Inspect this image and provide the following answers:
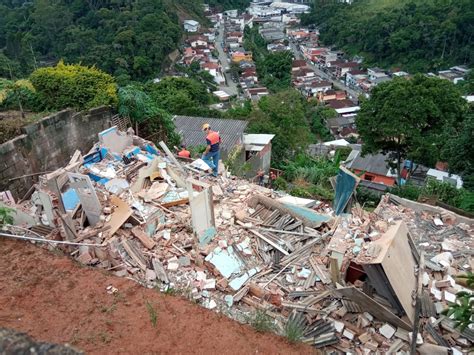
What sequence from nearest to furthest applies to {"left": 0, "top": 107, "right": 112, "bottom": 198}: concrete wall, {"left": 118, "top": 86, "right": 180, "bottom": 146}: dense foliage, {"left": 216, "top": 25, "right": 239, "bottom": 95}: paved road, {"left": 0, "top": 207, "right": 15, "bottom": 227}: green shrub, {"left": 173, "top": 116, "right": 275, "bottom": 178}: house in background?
1. {"left": 0, "top": 207, "right": 15, "bottom": 227}: green shrub
2. {"left": 0, "top": 107, "right": 112, "bottom": 198}: concrete wall
3. {"left": 118, "top": 86, "right": 180, "bottom": 146}: dense foliage
4. {"left": 173, "top": 116, "right": 275, "bottom": 178}: house in background
5. {"left": 216, "top": 25, "right": 239, "bottom": 95}: paved road

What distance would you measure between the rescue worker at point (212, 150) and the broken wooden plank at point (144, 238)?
2.85 m

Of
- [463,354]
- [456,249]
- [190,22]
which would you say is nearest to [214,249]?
[463,354]

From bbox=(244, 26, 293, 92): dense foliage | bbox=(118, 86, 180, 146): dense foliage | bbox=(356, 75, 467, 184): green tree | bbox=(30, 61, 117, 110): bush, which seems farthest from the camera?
bbox=(244, 26, 293, 92): dense foliage

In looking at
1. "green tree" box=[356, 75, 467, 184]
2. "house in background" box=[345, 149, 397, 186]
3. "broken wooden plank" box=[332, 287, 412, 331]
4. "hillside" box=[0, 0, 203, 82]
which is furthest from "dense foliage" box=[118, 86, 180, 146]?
"hillside" box=[0, 0, 203, 82]

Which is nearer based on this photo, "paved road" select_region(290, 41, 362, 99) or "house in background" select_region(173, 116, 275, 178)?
"house in background" select_region(173, 116, 275, 178)

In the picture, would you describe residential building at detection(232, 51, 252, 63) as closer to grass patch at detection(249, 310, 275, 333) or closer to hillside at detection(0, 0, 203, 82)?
hillside at detection(0, 0, 203, 82)

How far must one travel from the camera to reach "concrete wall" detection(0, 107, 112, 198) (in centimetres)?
695

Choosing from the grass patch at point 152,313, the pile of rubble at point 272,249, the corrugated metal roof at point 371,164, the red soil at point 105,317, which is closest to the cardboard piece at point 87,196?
the pile of rubble at point 272,249

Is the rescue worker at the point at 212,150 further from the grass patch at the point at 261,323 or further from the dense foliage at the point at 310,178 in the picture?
the grass patch at the point at 261,323

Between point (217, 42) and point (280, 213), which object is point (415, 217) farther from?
point (217, 42)

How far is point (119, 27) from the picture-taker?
4153 centimetres

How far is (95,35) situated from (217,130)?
32360mm

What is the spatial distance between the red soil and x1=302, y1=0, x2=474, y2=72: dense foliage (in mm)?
46385

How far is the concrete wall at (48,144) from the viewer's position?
274 inches
